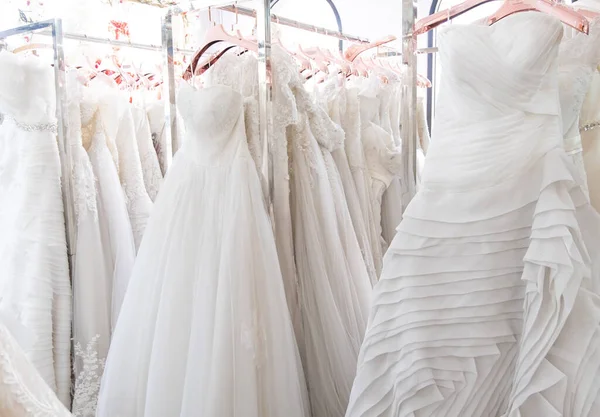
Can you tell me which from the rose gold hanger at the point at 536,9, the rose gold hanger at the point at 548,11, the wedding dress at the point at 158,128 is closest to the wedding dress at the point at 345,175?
the rose gold hanger at the point at 536,9

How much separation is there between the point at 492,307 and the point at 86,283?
5.41 feet

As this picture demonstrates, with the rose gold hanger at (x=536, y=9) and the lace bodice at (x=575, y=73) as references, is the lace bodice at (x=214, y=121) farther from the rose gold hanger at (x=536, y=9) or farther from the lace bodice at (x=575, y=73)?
the lace bodice at (x=575, y=73)

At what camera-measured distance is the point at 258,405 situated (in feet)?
6.02

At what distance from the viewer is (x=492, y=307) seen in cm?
141

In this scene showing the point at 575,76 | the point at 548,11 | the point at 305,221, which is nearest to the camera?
the point at 548,11

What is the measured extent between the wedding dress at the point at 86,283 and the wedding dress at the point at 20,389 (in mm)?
1313

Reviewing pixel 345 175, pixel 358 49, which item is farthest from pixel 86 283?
pixel 358 49

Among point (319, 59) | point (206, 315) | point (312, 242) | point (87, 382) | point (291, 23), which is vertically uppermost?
point (291, 23)

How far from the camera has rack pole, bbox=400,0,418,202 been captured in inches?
72.2

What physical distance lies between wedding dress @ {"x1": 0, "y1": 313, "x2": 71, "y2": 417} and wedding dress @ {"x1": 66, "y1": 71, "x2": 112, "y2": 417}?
131cm

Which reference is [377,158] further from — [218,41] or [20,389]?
[20,389]

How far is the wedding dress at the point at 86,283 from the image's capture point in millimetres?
2350

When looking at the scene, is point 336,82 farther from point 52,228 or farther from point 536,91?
point 52,228

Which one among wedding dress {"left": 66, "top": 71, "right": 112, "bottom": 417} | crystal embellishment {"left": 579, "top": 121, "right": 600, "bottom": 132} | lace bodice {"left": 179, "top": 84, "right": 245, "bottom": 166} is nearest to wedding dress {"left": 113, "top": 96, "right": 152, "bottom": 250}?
wedding dress {"left": 66, "top": 71, "right": 112, "bottom": 417}
